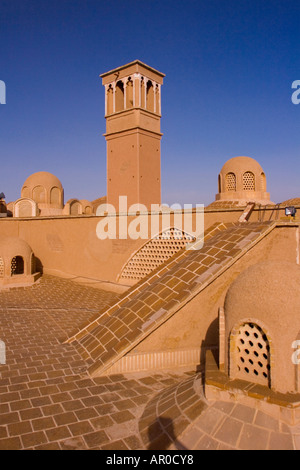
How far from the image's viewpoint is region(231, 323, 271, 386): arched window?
323 cm

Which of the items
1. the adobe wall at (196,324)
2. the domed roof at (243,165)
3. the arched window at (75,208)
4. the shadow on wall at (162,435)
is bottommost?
the shadow on wall at (162,435)

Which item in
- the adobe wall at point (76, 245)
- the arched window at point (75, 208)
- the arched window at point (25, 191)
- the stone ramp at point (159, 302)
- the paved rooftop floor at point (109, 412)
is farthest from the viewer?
the arched window at point (75, 208)

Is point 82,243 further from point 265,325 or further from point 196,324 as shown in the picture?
point 265,325

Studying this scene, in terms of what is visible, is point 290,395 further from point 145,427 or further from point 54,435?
point 54,435

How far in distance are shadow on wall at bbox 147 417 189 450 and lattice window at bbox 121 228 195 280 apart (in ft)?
19.5

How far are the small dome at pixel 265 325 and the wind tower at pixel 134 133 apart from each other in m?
9.04

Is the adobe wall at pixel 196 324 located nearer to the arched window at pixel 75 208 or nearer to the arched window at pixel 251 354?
the arched window at pixel 251 354

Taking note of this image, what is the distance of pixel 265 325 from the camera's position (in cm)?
320

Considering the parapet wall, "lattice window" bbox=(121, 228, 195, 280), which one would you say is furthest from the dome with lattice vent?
"lattice window" bbox=(121, 228, 195, 280)

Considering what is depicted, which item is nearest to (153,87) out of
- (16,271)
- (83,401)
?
(16,271)

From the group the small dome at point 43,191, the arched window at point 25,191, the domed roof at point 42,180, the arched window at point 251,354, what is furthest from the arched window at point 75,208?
the arched window at point 251,354

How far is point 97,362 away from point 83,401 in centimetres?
97

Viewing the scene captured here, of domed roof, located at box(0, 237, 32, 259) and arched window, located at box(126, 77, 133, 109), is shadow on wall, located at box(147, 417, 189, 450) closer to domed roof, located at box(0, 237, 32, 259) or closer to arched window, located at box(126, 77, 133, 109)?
domed roof, located at box(0, 237, 32, 259)

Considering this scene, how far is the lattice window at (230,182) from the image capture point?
16109 millimetres
